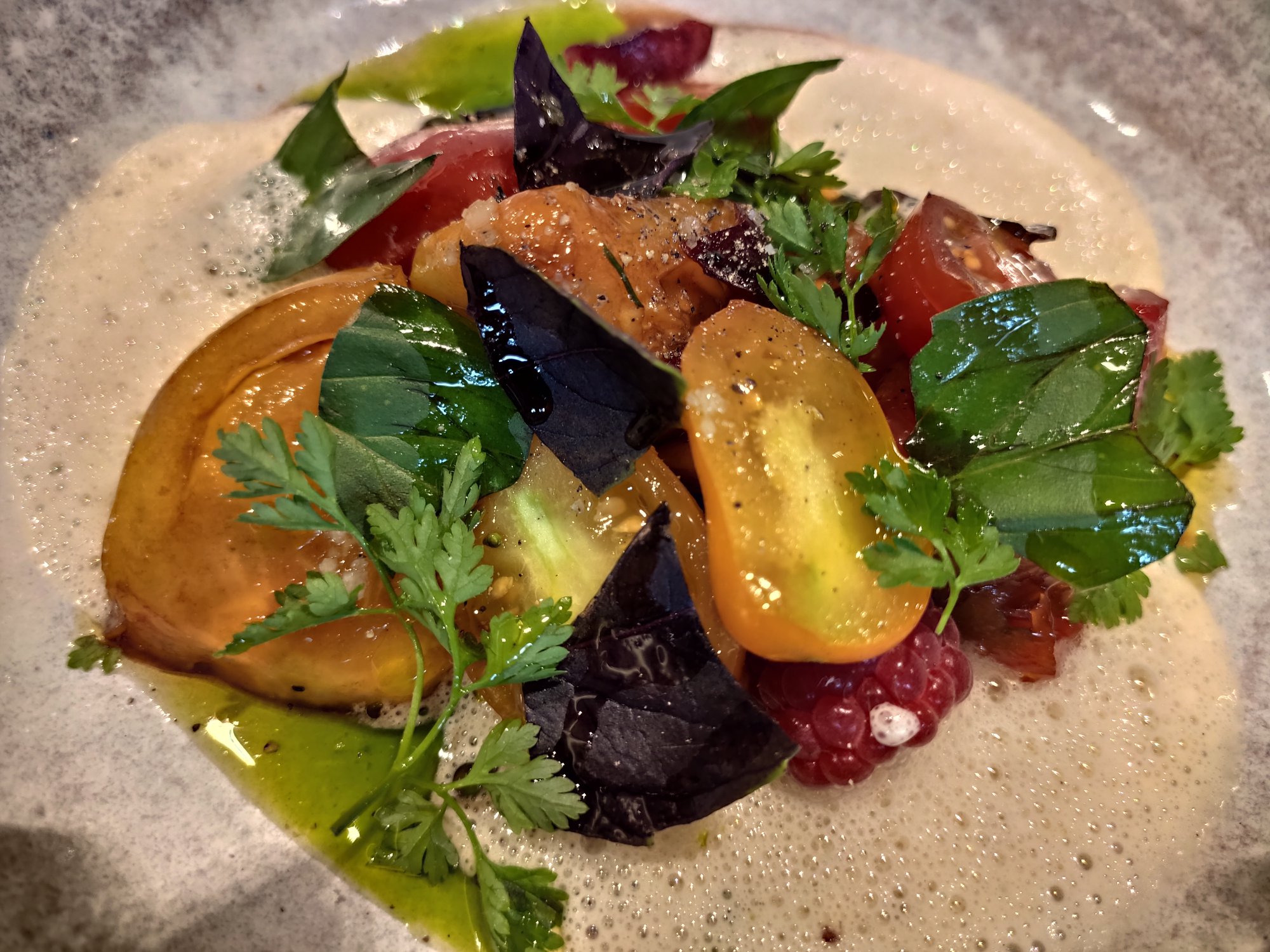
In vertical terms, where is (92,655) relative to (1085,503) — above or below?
below

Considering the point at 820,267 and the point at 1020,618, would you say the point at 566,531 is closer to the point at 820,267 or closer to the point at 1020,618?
the point at 820,267

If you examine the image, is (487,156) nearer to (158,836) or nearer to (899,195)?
(899,195)

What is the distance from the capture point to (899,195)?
1.74 metres

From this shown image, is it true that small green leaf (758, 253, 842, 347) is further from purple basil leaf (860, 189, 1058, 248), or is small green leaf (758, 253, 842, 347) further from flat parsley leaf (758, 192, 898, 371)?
purple basil leaf (860, 189, 1058, 248)

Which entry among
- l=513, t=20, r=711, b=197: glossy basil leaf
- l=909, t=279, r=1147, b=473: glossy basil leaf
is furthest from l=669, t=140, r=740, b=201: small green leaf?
l=909, t=279, r=1147, b=473: glossy basil leaf

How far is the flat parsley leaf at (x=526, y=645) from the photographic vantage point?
43.6 inches

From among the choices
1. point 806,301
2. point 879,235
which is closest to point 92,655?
point 806,301

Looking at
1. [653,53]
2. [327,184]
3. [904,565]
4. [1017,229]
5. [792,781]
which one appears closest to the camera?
[904,565]

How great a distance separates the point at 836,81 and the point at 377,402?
160cm

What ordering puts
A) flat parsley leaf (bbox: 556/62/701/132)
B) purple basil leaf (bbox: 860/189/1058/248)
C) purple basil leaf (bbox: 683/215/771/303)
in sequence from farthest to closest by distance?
flat parsley leaf (bbox: 556/62/701/132) → purple basil leaf (bbox: 860/189/1058/248) → purple basil leaf (bbox: 683/215/771/303)

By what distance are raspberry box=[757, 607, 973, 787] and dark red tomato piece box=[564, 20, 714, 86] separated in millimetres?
1503

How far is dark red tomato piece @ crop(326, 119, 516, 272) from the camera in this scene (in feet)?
4.96

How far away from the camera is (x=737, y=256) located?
1.27 metres

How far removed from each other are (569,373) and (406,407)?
0.86 ft
